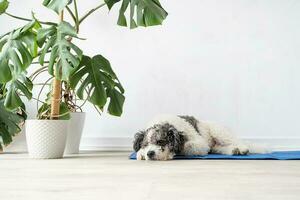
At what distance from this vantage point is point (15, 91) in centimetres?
242

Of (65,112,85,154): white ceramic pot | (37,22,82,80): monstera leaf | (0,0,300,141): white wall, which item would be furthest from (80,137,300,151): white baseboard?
(37,22,82,80): monstera leaf

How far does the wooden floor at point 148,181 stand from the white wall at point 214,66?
1.15 m

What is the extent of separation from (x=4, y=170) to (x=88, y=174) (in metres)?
0.48

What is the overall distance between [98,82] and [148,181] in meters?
0.96

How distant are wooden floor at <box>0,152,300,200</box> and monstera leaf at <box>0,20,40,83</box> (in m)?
0.53

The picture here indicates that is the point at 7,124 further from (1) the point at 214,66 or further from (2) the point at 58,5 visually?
(1) the point at 214,66

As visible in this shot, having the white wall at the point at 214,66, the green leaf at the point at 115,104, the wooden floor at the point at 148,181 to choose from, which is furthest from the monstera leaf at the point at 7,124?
the white wall at the point at 214,66

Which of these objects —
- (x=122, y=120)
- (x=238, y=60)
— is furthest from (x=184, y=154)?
(x=238, y=60)

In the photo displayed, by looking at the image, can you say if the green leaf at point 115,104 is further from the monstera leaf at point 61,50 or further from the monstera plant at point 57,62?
the monstera leaf at point 61,50

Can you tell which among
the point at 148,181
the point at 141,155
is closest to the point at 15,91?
the point at 141,155

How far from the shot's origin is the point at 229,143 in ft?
9.50

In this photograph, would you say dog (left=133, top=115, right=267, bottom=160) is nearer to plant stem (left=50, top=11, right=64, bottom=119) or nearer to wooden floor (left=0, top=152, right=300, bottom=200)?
wooden floor (left=0, top=152, right=300, bottom=200)

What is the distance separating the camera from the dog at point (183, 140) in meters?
2.56

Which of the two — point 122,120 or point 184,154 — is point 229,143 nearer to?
point 184,154
